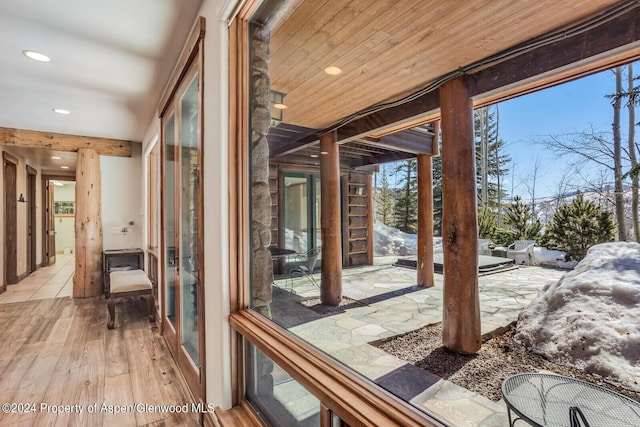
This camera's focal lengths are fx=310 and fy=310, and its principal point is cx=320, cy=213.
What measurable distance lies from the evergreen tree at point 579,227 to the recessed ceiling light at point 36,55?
3279mm

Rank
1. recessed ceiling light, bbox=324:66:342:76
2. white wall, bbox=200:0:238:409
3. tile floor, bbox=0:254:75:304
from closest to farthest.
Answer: white wall, bbox=200:0:238:409 → recessed ceiling light, bbox=324:66:342:76 → tile floor, bbox=0:254:75:304

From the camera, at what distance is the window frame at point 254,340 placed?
780mm

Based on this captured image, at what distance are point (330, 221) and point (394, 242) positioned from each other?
73 cm

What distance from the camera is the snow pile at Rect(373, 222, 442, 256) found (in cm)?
134

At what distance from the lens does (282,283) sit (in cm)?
172

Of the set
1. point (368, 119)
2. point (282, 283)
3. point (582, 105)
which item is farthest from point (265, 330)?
point (368, 119)

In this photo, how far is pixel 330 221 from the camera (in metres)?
2.14

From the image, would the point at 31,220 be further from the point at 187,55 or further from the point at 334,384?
the point at 334,384

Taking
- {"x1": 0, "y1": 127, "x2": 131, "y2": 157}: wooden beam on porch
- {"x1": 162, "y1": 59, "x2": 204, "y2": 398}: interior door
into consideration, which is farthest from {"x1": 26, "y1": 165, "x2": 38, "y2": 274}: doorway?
{"x1": 162, "y1": 59, "x2": 204, "y2": 398}: interior door

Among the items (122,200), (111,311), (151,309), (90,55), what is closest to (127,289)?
(111,311)

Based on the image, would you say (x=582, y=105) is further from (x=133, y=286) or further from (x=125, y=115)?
(x=125, y=115)

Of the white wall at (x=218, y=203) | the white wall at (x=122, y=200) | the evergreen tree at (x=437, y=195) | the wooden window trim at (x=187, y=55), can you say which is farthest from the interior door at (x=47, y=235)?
the evergreen tree at (x=437, y=195)

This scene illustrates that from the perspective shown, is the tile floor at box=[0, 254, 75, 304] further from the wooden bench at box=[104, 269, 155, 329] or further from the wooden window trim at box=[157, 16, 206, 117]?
the wooden window trim at box=[157, 16, 206, 117]

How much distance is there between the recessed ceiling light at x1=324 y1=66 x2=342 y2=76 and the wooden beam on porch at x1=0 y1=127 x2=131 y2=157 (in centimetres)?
422
